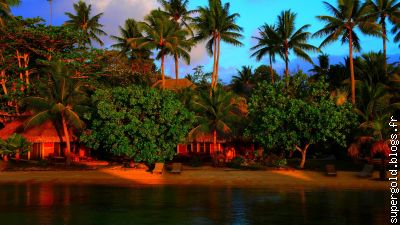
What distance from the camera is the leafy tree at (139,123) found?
30125mm

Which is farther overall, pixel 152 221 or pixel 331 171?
pixel 331 171

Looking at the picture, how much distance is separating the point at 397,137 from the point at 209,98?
1374 cm

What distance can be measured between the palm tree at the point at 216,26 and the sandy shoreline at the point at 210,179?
1722cm

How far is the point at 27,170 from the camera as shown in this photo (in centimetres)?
3159

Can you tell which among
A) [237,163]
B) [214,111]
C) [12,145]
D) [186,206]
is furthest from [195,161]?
[186,206]

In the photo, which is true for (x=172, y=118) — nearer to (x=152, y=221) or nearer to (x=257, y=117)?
(x=257, y=117)

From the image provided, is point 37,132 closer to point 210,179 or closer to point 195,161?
point 195,161

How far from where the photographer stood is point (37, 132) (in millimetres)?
36656

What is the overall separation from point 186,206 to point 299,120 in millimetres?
15594

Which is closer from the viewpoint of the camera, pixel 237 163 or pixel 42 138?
pixel 237 163

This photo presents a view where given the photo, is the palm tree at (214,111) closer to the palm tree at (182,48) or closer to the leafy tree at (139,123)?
the leafy tree at (139,123)

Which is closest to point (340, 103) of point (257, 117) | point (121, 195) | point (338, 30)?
point (257, 117)

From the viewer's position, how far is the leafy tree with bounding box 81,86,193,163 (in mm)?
30125

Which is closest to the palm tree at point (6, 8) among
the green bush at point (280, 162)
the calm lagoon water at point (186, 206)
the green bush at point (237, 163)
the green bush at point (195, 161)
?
the green bush at point (195, 161)
